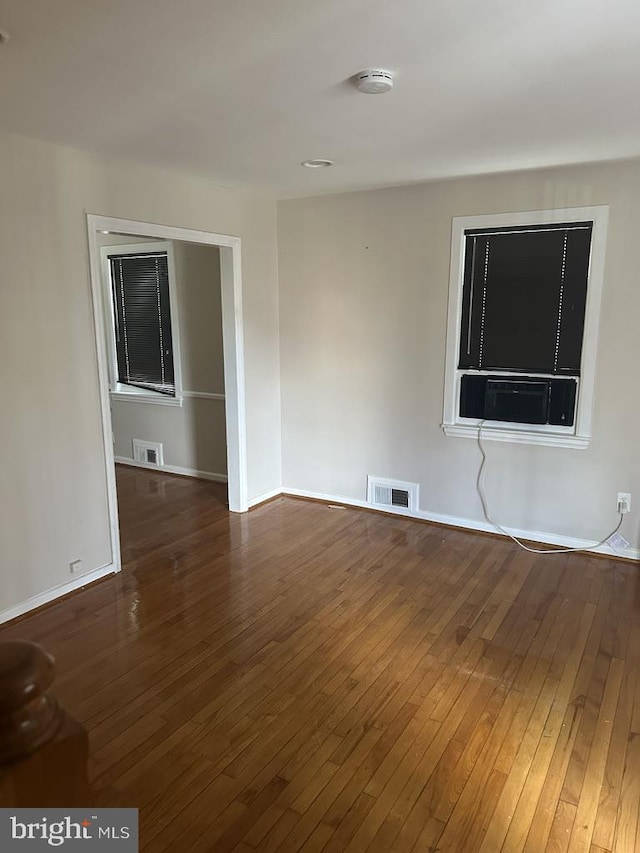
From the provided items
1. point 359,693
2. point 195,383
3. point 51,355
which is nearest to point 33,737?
point 359,693

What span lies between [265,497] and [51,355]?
238 centimetres

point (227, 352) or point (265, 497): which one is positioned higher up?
point (227, 352)

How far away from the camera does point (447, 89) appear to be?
234 centimetres

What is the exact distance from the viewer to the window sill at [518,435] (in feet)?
13.0

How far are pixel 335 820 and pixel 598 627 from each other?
186 cm

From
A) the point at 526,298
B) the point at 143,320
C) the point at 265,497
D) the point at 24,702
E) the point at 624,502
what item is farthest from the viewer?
the point at 143,320

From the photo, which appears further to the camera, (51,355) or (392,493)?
(392,493)

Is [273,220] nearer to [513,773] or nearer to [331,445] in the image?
[331,445]

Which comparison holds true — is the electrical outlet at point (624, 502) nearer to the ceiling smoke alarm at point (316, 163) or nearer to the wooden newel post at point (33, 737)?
the ceiling smoke alarm at point (316, 163)

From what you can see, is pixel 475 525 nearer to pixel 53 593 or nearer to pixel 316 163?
pixel 316 163

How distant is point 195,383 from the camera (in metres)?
5.63

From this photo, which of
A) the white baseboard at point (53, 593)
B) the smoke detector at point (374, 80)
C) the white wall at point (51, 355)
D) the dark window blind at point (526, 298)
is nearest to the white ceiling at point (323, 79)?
the smoke detector at point (374, 80)

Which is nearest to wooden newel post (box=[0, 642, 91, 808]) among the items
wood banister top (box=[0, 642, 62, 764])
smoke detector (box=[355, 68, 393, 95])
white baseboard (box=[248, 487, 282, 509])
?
wood banister top (box=[0, 642, 62, 764])

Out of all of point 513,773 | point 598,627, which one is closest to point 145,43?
point 513,773
